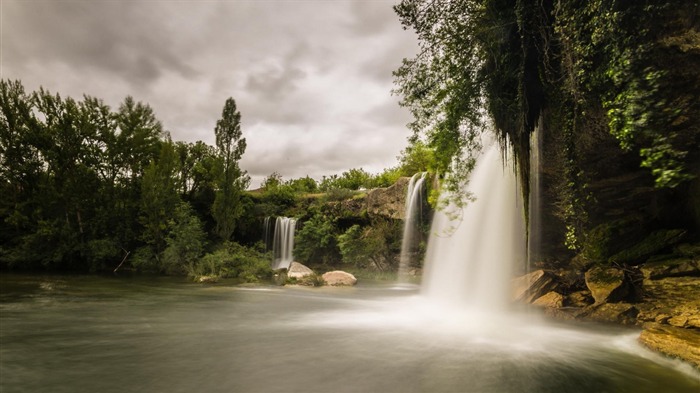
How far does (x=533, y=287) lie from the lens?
9.45 meters

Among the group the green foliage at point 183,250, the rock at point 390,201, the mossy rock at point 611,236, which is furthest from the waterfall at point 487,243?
the green foliage at point 183,250

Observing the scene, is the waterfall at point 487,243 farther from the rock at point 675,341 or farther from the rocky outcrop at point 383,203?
the rocky outcrop at point 383,203

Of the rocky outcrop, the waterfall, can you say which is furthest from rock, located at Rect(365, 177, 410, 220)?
the waterfall

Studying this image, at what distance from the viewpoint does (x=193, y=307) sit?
1027 cm

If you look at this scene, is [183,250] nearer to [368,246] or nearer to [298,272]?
[298,272]

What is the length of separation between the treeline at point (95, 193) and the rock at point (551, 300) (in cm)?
1568

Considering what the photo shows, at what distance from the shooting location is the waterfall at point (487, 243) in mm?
10500

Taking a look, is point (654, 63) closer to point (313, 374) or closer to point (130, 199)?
point (313, 374)

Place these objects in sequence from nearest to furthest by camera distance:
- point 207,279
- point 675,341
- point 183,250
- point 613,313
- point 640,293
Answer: point 675,341 < point 613,313 < point 640,293 < point 207,279 < point 183,250

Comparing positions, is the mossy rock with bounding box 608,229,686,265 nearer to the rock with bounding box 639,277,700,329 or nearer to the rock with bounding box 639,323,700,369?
the rock with bounding box 639,277,700,329

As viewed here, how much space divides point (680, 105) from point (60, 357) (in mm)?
10503

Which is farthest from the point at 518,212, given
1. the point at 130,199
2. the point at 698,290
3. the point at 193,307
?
the point at 130,199

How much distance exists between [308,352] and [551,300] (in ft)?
22.3

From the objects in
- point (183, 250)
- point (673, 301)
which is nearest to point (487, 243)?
point (673, 301)
